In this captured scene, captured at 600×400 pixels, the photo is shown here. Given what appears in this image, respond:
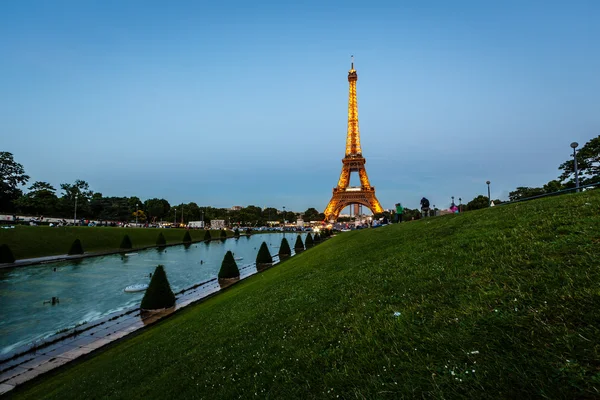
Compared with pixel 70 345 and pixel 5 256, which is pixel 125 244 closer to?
pixel 5 256

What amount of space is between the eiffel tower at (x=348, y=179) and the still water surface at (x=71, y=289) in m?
46.6

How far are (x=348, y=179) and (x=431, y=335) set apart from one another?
8035 cm

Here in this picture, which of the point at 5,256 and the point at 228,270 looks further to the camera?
the point at 5,256

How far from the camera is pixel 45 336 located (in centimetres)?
1413

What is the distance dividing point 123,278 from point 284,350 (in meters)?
27.6

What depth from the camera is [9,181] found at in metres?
72.3

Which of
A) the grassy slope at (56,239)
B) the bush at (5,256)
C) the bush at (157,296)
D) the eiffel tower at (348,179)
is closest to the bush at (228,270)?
the bush at (157,296)

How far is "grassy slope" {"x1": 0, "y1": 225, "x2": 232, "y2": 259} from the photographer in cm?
3672

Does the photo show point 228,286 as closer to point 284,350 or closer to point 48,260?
point 284,350

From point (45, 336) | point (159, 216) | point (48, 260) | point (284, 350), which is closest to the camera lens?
point (284, 350)

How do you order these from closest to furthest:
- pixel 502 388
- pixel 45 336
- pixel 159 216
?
pixel 502 388 → pixel 45 336 → pixel 159 216

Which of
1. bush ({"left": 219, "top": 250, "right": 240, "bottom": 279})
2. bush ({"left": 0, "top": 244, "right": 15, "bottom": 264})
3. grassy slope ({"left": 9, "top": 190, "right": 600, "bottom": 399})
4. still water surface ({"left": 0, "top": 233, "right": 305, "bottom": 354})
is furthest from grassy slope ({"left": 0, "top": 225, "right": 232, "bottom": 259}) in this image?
grassy slope ({"left": 9, "top": 190, "right": 600, "bottom": 399})

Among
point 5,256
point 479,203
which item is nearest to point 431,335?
point 5,256

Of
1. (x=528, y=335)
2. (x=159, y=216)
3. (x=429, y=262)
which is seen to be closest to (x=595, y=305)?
(x=528, y=335)
